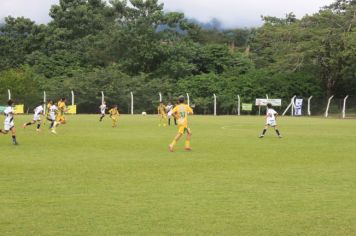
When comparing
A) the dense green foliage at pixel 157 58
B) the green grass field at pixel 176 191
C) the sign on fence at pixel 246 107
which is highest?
the dense green foliage at pixel 157 58

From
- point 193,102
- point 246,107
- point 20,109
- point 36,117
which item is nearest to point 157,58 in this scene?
point 193,102

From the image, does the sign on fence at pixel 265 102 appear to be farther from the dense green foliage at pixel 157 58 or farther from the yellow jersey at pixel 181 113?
the yellow jersey at pixel 181 113

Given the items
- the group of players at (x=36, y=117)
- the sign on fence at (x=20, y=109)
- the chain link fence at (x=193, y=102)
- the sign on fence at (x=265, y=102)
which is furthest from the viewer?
the sign on fence at (x=265, y=102)

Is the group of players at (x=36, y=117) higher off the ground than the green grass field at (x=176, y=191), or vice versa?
the group of players at (x=36, y=117)

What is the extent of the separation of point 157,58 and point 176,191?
5811 centimetres

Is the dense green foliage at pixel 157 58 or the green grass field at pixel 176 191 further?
the dense green foliage at pixel 157 58

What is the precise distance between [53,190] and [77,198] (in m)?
0.95

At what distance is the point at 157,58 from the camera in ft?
223

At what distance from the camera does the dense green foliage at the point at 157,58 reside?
59.4 m

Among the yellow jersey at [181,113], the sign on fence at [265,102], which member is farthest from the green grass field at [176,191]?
the sign on fence at [265,102]

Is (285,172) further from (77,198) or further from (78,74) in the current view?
(78,74)

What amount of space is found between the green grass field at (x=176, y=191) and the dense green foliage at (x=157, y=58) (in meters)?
40.5

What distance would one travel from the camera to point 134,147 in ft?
64.1

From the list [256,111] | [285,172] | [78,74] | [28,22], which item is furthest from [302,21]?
[285,172]
